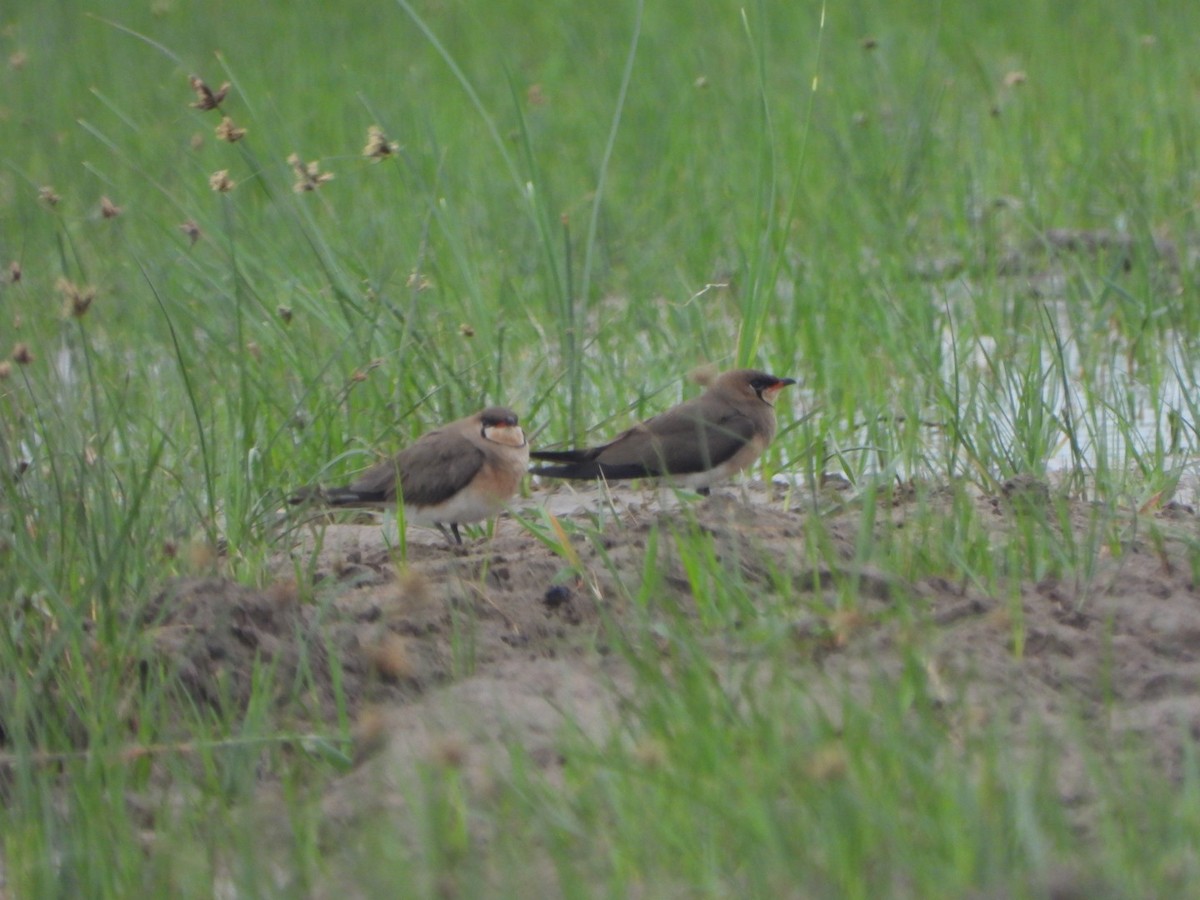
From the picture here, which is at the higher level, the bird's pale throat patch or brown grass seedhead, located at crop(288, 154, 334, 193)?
brown grass seedhead, located at crop(288, 154, 334, 193)

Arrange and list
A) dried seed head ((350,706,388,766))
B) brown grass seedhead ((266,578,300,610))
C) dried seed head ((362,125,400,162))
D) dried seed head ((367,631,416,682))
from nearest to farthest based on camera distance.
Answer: dried seed head ((350,706,388,766)) < dried seed head ((367,631,416,682)) < brown grass seedhead ((266,578,300,610)) < dried seed head ((362,125,400,162))

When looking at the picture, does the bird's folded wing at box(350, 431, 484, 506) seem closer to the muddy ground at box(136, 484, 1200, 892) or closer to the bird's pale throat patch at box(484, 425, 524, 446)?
the bird's pale throat patch at box(484, 425, 524, 446)

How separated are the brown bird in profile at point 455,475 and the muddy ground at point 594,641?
0.55m

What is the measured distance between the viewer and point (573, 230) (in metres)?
7.53

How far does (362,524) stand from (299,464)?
0.26 metres

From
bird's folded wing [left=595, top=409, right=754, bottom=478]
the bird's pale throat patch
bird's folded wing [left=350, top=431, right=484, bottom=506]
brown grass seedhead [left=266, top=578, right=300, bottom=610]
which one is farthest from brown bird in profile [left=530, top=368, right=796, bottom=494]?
brown grass seedhead [left=266, top=578, right=300, bottom=610]

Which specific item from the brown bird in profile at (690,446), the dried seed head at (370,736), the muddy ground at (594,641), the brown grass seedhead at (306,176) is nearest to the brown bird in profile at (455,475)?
the brown bird in profile at (690,446)

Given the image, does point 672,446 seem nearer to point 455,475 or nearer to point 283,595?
point 455,475


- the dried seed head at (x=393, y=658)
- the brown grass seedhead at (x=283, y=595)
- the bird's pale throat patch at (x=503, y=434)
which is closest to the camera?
the dried seed head at (x=393, y=658)

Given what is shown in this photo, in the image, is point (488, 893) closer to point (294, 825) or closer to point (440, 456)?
point (294, 825)

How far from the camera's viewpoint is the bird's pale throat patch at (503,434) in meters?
5.02

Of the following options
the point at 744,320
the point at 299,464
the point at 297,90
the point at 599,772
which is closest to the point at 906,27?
the point at 297,90

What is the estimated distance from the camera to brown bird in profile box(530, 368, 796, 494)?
513 centimetres

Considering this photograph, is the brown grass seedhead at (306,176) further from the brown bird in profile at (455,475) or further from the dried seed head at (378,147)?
the brown bird in profile at (455,475)
